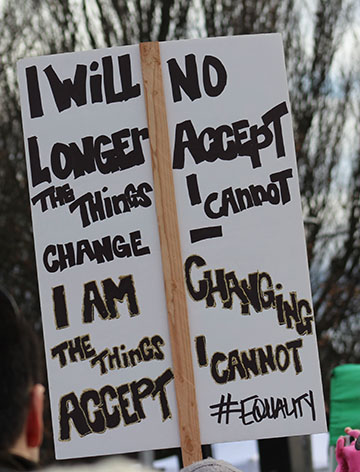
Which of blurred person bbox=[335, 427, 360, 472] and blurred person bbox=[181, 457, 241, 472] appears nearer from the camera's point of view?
blurred person bbox=[181, 457, 241, 472]

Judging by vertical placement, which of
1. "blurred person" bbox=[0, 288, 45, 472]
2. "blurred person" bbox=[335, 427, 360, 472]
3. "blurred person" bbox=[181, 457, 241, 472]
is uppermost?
"blurred person" bbox=[0, 288, 45, 472]

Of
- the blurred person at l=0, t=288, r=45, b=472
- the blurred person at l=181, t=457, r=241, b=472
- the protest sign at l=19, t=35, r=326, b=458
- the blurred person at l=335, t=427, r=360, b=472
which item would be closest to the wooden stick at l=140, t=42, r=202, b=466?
the protest sign at l=19, t=35, r=326, b=458

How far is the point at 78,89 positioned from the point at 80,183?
309 millimetres

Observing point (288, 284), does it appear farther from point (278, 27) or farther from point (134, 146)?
point (278, 27)

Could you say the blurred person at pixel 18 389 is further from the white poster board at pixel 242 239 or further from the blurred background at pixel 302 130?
the blurred background at pixel 302 130

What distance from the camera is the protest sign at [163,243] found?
308 centimetres

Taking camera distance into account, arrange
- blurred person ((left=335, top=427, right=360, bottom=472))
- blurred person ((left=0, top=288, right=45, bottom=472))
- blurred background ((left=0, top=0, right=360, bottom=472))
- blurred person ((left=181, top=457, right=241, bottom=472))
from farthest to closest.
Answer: blurred background ((left=0, top=0, right=360, bottom=472)), blurred person ((left=335, top=427, right=360, bottom=472)), blurred person ((left=181, top=457, right=241, bottom=472)), blurred person ((left=0, top=288, right=45, bottom=472))

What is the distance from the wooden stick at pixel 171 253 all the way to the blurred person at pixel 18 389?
1736 mm

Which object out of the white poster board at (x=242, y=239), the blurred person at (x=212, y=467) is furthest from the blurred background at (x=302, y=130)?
the blurred person at (x=212, y=467)

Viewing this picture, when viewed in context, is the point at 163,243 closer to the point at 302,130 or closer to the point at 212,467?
the point at 212,467

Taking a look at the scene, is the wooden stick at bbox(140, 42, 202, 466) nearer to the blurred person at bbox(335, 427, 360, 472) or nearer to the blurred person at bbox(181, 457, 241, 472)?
the blurred person at bbox(335, 427, 360, 472)

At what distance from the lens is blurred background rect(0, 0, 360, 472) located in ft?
29.6

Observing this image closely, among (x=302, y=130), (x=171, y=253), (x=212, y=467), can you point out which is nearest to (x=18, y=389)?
(x=212, y=467)

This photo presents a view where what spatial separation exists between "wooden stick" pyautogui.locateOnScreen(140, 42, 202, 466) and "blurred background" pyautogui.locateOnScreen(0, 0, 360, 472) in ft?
19.2
